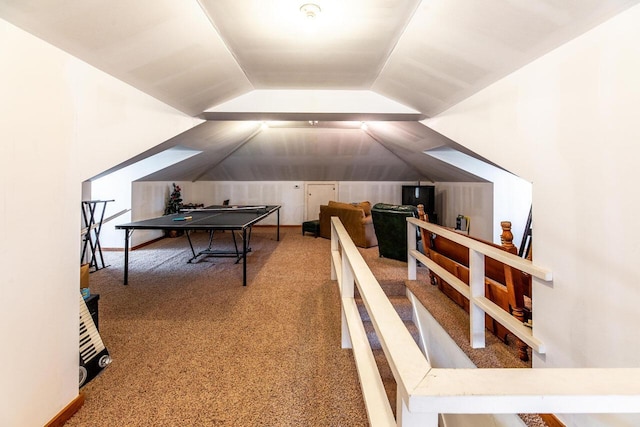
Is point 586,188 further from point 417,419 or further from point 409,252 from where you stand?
point 409,252

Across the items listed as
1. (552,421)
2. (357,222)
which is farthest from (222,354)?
(357,222)

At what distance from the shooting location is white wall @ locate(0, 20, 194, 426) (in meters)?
1.14

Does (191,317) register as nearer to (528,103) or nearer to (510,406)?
(510,406)

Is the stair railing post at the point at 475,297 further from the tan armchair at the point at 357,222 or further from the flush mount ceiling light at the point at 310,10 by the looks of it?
the tan armchair at the point at 357,222

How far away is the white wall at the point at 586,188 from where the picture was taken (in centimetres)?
104

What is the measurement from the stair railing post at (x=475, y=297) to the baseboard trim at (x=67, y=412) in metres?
2.34

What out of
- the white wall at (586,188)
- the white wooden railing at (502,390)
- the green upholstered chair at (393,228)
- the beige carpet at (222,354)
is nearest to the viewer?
the white wooden railing at (502,390)

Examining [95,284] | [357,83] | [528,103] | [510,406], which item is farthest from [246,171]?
[510,406]

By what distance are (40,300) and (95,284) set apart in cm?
260

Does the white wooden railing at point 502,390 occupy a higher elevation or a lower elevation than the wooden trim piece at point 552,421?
higher

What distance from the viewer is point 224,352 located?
78.4 inches

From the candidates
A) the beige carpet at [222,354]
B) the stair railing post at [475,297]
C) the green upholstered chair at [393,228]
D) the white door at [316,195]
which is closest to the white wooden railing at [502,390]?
the beige carpet at [222,354]

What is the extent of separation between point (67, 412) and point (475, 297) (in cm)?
240

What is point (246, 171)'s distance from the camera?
7.18 m
